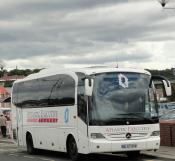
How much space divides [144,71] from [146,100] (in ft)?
3.51

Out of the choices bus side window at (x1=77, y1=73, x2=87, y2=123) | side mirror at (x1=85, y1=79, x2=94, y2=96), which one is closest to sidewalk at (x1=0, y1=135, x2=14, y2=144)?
bus side window at (x1=77, y1=73, x2=87, y2=123)

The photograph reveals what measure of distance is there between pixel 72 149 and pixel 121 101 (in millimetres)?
2430

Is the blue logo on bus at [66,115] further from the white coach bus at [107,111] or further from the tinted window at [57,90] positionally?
the tinted window at [57,90]

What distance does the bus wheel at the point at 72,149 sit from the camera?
1814 centimetres

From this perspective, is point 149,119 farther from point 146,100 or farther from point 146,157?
point 146,157

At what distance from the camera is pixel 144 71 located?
60.0 ft

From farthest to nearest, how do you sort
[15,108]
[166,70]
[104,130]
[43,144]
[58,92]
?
[166,70] → [15,108] → [43,144] → [58,92] → [104,130]

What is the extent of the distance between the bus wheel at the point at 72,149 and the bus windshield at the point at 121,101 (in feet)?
4.75

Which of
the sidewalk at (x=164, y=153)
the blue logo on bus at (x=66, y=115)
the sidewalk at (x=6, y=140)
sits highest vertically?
the blue logo on bus at (x=66, y=115)

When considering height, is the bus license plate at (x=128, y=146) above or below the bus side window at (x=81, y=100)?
below

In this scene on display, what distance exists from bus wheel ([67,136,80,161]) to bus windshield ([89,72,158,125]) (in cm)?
145

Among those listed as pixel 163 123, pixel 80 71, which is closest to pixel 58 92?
pixel 80 71

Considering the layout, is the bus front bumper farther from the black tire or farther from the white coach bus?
the black tire

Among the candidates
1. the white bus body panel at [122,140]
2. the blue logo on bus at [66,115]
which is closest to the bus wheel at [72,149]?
the blue logo on bus at [66,115]
